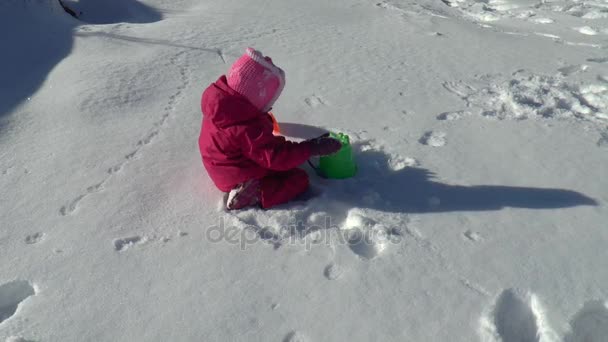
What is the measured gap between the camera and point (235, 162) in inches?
92.2

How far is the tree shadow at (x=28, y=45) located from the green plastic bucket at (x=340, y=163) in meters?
2.07

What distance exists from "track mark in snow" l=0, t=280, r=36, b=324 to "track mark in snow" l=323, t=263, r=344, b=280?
116 centimetres

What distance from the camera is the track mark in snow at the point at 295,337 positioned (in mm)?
1719

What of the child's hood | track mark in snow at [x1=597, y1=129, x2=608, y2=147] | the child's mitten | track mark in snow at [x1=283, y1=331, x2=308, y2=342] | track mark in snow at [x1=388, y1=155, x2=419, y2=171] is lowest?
track mark in snow at [x1=597, y1=129, x2=608, y2=147]

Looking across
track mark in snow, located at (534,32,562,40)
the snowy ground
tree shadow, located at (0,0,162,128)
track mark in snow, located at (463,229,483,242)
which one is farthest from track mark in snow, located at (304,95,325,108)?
track mark in snow, located at (534,32,562,40)

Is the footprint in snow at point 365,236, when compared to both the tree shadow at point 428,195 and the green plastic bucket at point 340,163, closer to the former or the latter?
the tree shadow at point 428,195

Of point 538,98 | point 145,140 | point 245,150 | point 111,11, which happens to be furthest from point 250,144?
point 111,11

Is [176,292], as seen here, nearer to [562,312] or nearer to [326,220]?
[326,220]

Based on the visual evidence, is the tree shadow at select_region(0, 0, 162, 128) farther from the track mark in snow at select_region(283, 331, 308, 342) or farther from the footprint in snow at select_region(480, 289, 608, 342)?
the footprint in snow at select_region(480, 289, 608, 342)

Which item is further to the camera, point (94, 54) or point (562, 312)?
point (94, 54)

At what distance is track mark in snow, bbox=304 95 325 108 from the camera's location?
134 inches

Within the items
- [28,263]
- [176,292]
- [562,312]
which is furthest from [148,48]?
[562,312]

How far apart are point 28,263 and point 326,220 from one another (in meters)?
1.29

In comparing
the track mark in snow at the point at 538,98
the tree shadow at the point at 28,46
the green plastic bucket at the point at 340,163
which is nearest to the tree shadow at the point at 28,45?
the tree shadow at the point at 28,46
